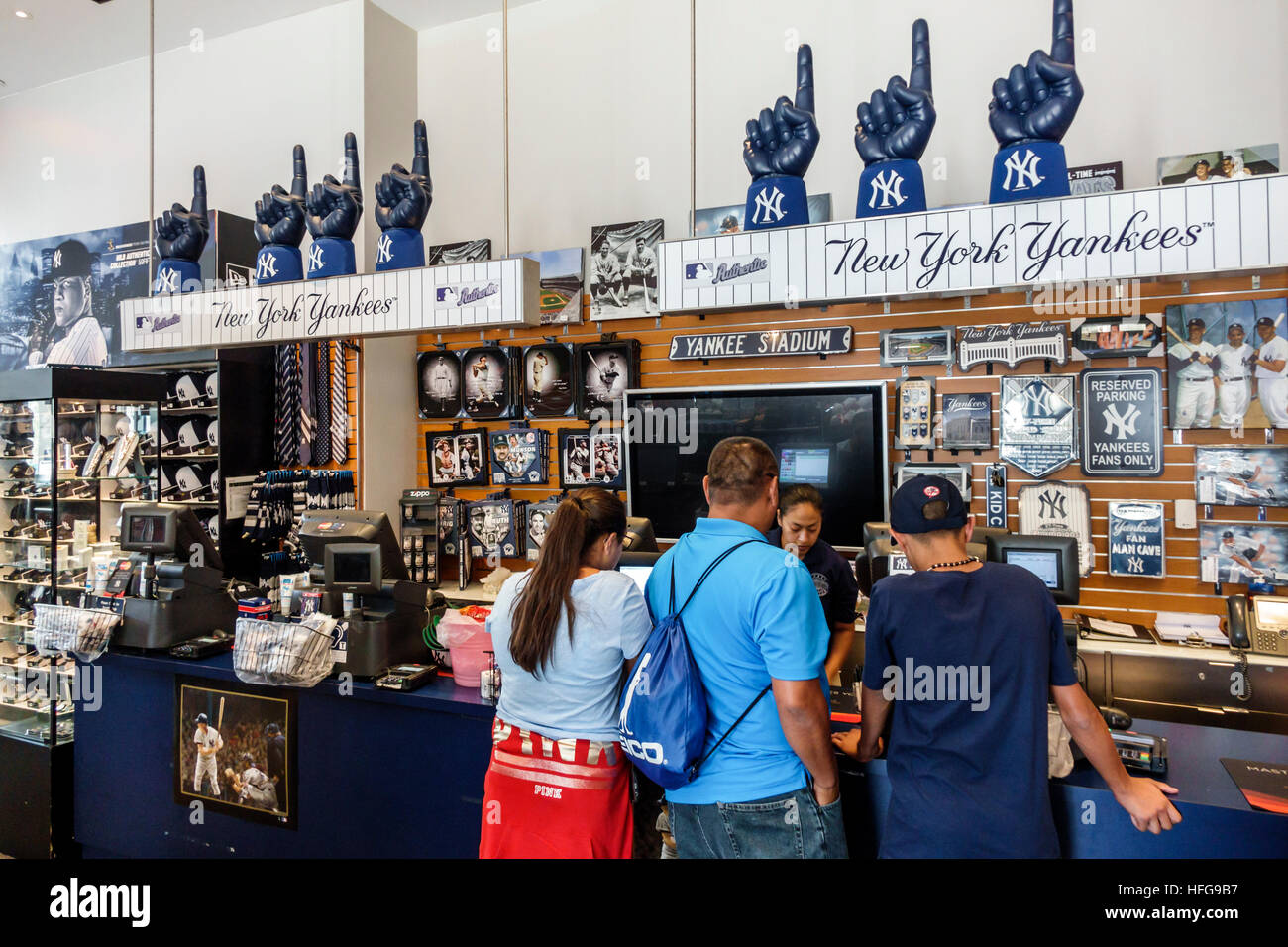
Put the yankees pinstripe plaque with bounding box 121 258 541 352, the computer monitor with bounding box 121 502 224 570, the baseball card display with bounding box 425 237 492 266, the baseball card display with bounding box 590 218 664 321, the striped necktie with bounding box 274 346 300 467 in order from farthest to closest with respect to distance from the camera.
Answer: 1. the baseball card display with bounding box 425 237 492 266
2. the striped necktie with bounding box 274 346 300 467
3. the baseball card display with bounding box 590 218 664 321
4. the computer monitor with bounding box 121 502 224 570
5. the yankees pinstripe plaque with bounding box 121 258 541 352

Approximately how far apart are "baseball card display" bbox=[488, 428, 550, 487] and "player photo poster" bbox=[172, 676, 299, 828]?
247 cm

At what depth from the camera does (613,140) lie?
523cm

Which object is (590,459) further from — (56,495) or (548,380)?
(56,495)

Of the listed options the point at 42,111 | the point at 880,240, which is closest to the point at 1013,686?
the point at 880,240

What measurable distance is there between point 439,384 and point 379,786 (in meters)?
3.31

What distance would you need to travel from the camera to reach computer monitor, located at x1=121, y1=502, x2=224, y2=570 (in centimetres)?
356

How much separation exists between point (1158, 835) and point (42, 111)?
9.26m

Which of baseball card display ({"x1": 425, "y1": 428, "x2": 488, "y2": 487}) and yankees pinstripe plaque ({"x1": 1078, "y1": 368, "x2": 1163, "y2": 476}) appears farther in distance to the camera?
baseball card display ({"x1": 425, "y1": 428, "x2": 488, "y2": 487})

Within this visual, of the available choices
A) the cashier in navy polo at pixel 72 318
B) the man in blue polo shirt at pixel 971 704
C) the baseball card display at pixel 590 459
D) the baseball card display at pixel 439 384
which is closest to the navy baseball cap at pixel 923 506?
the man in blue polo shirt at pixel 971 704

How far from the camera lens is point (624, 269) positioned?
503 cm

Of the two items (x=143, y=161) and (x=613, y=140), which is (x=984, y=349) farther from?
(x=143, y=161)

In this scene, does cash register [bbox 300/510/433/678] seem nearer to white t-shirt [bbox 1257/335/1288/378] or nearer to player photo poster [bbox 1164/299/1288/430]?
player photo poster [bbox 1164/299/1288/430]

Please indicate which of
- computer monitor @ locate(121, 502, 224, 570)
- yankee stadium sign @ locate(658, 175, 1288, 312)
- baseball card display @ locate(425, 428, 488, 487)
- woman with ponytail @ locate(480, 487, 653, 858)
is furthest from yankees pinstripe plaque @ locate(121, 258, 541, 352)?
baseball card display @ locate(425, 428, 488, 487)

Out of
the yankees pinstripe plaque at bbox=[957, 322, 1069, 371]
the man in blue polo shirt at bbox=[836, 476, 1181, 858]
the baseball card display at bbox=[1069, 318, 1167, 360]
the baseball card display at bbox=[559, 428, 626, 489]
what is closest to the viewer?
the man in blue polo shirt at bbox=[836, 476, 1181, 858]
